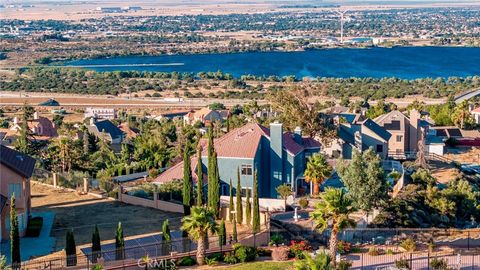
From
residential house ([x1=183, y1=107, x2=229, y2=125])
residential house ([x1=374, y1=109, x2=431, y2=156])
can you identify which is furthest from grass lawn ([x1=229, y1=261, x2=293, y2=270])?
residential house ([x1=183, y1=107, x2=229, y2=125])

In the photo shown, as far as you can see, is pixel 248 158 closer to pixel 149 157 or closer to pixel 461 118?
pixel 149 157

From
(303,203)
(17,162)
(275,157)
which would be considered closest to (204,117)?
(275,157)

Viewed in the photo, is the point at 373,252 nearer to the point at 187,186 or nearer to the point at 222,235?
the point at 222,235

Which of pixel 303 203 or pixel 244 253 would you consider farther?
pixel 303 203

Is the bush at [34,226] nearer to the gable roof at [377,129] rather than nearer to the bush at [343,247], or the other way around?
the bush at [343,247]

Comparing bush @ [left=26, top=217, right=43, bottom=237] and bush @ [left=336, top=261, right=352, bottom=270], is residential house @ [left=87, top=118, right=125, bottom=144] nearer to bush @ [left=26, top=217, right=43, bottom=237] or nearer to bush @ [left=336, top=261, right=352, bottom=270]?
bush @ [left=26, top=217, right=43, bottom=237]

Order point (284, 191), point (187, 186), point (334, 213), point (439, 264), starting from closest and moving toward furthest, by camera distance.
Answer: point (334, 213) → point (439, 264) → point (187, 186) → point (284, 191)
